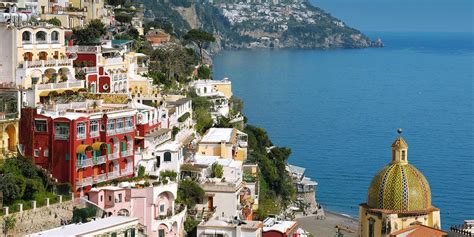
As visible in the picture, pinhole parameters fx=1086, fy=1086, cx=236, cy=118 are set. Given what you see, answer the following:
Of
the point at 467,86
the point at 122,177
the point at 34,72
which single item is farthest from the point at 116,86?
the point at 467,86

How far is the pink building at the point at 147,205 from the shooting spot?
31719 millimetres

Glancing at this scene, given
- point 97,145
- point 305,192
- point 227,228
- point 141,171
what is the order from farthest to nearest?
point 305,192, point 141,171, point 227,228, point 97,145

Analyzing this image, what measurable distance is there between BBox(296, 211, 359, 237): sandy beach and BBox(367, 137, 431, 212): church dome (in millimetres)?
18086

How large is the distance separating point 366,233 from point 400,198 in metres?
1.27

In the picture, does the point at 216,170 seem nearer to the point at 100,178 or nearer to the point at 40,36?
the point at 100,178

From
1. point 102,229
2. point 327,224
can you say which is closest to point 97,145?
point 102,229

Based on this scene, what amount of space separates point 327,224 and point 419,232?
73.0 ft

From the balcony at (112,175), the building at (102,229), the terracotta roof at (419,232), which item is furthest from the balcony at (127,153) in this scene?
the terracotta roof at (419,232)

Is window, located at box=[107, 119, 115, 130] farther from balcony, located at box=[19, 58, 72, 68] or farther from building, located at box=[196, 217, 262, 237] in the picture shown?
balcony, located at box=[19, 58, 72, 68]

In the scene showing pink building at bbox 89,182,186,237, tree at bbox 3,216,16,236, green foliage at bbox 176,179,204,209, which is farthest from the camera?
green foliage at bbox 176,179,204,209

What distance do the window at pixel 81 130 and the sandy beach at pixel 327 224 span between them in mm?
15106

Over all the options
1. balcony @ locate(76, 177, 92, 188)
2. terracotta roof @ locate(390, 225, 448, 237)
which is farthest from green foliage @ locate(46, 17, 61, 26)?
terracotta roof @ locate(390, 225, 448, 237)

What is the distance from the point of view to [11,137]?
32406 mm

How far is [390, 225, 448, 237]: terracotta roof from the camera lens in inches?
1007
